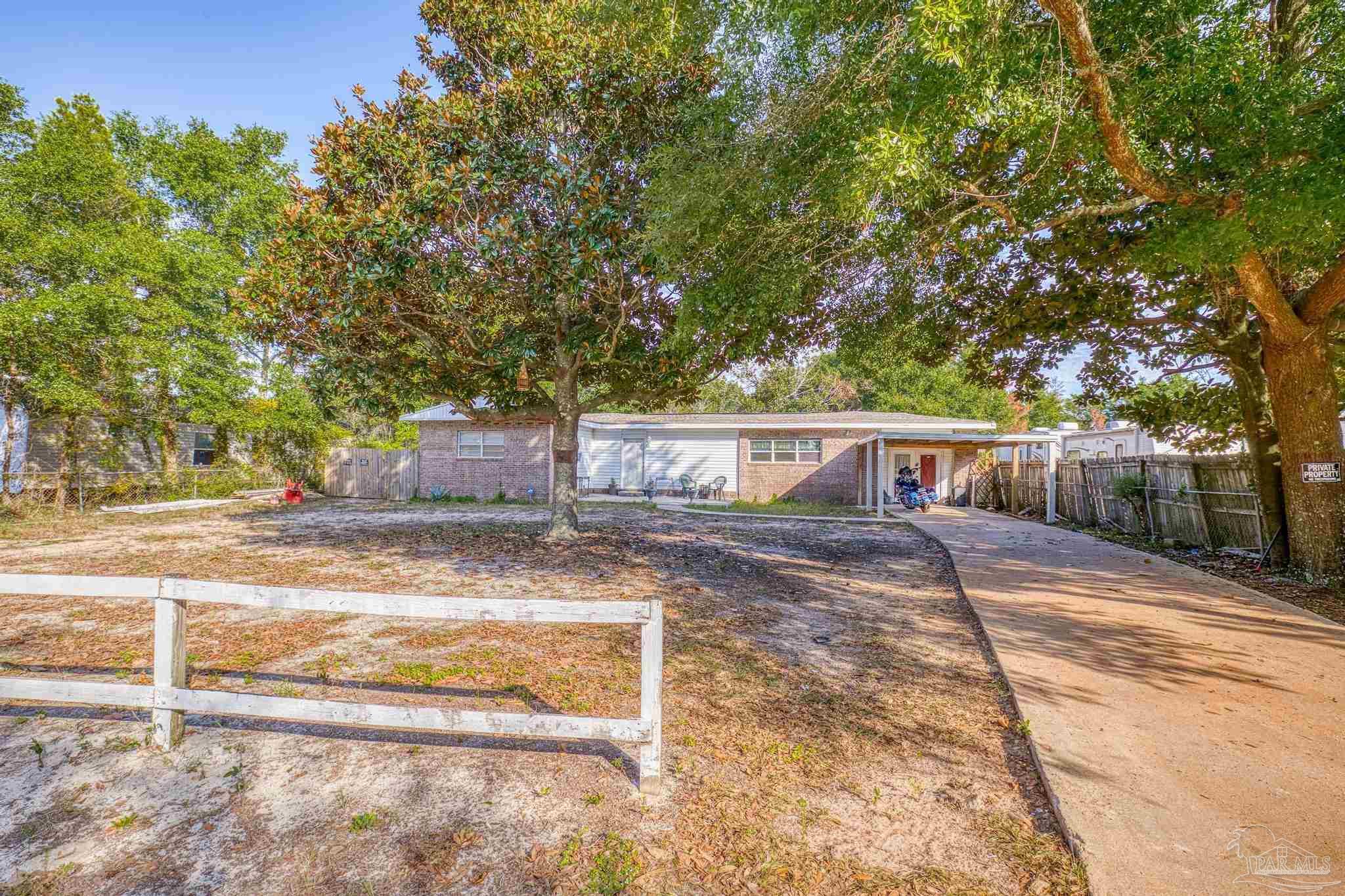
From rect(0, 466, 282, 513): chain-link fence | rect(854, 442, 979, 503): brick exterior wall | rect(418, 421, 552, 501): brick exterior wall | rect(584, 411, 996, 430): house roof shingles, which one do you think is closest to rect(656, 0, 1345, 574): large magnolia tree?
rect(584, 411, 996, 430): house roof shingles

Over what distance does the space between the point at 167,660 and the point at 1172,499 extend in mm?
14293

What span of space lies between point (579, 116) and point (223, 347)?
48.3ft

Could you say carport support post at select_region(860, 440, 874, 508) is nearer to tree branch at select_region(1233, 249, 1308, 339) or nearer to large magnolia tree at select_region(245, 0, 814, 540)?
large magnolia tree at select_region(245, 0, 814, 540)

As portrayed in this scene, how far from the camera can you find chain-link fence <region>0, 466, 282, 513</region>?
46.8ft

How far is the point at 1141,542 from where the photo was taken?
11.2m

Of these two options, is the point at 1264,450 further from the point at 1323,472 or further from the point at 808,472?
the point at 808,472

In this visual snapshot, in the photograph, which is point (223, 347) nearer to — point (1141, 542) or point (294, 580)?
point (294, 580)

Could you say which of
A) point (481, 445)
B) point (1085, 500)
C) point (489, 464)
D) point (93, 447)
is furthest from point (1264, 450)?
point (93, 447)

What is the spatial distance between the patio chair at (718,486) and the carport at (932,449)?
4624 mm

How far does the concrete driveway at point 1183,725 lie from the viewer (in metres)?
2.38

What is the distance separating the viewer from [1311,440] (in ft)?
24.5

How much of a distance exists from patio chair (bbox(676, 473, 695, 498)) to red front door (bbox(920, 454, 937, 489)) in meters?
8.30

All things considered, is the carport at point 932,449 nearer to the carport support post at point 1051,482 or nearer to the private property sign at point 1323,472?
the carport support post at point 1051,482

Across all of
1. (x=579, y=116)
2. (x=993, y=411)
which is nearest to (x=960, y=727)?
(x=579, y=116)
